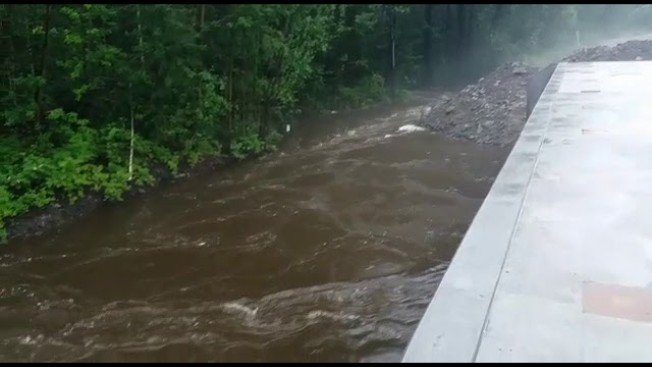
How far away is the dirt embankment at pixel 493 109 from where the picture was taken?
42.7 ft

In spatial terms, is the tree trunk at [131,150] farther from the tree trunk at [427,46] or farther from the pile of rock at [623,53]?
the tree trunk at [427,46]

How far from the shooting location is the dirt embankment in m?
13.0

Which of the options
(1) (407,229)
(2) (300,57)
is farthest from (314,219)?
(2) (300,57)

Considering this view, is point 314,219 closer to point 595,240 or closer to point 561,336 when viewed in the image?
point 595,240

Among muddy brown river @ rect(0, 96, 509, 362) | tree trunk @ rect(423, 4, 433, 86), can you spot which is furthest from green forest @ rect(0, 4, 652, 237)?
tree trunk @ rect(423, 4, 433, 86)

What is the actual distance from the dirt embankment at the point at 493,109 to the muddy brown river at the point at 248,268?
2.35 metres

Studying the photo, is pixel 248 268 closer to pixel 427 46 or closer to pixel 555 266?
pixel 555 266

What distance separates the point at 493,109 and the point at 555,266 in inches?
436

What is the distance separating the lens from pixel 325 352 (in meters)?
4.68

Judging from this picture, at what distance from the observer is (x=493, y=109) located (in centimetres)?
1422

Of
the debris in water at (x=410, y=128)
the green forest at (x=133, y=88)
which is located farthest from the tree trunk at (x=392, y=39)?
the green forest at (x=133, y=88)

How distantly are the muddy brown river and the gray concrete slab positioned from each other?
4.39ft

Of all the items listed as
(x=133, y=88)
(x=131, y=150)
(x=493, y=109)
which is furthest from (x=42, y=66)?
(x=493, y=109)

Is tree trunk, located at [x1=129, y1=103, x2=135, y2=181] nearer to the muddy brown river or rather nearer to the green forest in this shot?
the green forest
